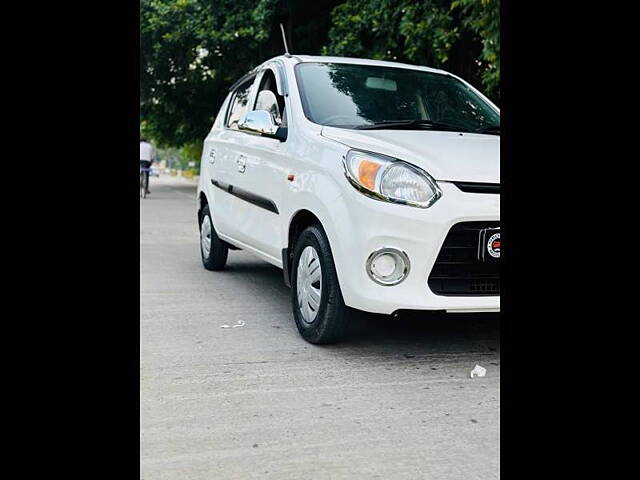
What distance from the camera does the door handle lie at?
579 cm

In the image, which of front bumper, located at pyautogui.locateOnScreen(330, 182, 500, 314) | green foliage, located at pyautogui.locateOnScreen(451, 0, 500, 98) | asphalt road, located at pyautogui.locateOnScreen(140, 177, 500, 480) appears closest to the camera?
asphalt road, located at pyautogui.locateOnScreen(140, 177, 500, 480)

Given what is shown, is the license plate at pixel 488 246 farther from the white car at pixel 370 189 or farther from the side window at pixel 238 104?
the side window at pixel 238 104

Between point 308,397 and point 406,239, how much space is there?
96cm

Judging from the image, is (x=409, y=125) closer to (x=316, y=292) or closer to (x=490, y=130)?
(x=490, y=130)

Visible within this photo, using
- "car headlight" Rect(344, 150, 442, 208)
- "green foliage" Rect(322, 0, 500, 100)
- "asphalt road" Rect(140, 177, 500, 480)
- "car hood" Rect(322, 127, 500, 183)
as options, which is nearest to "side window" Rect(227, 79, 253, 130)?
"asphalt road" Rect(140, 177, 500, 480)

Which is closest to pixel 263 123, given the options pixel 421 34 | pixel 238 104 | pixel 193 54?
pixel 238 104

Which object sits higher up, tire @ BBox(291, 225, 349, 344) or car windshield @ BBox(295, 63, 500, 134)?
car windshield @ BBox(295, 63, 500, 134)

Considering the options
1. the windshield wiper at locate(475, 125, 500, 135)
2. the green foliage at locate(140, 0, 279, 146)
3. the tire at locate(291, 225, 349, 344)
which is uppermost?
the green foliage at locate(140, 0, 279, 146)

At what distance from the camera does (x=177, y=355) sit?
174 inches

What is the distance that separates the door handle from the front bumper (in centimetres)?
178

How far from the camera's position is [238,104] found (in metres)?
6.65

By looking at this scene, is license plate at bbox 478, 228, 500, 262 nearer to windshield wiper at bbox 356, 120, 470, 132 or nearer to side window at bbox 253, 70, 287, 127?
windshield wiper at bbox 356, 120, 470, 132
